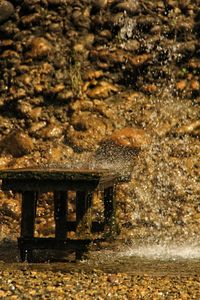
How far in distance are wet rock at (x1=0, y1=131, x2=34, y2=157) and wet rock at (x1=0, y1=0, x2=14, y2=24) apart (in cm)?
350

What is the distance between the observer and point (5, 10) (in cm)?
1455

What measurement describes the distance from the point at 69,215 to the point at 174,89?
13.9 feet

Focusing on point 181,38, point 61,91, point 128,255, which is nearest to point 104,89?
point 61,91

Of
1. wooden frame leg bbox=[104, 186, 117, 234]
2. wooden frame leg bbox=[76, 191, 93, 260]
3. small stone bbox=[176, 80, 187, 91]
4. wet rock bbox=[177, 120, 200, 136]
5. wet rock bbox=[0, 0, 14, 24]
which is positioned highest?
wet rock bbox=[0, 0, 14, 24]

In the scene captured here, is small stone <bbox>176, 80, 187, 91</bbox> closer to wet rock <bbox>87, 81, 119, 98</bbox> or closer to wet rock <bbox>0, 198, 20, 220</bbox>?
wet rock <bbox>87, 81, 119, 98</bbox>

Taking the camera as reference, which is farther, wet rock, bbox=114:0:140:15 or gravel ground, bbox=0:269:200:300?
wet rock, bbox=114:0:140:15

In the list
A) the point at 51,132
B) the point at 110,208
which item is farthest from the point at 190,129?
the point at 110,208

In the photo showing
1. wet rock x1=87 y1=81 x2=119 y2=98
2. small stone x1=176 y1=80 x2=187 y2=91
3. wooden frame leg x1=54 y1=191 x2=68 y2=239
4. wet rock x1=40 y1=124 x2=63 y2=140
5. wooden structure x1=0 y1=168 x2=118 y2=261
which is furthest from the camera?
small stone x1=176 y1=80 x2=187 y2=91

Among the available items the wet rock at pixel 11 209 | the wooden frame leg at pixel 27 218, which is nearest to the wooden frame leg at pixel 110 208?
the wooden frame leg at pixel 27 218

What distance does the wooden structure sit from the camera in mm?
7746

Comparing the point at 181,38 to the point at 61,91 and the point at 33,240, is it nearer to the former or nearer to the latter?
the point at 61,91

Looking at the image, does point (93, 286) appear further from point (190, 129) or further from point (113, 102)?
point (113, 102)

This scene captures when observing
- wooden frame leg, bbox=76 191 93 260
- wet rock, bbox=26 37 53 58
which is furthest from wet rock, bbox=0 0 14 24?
wooden frame leg, bbox=76 191 93 260

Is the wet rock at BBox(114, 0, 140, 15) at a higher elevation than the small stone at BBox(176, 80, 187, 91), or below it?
higher
